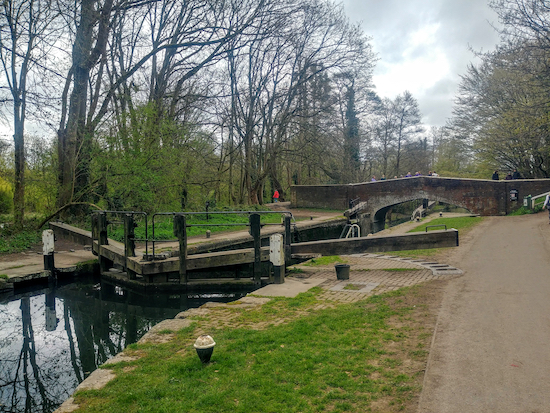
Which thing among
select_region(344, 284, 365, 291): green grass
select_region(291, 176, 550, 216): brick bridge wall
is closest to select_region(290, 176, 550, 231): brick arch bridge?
select_region(291, 176, 550, 216): brick bridge wall

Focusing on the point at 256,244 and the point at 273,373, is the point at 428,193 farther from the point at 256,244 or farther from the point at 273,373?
the point at 273,373

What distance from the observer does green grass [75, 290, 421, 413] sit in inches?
149

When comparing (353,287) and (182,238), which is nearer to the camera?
(353,287)

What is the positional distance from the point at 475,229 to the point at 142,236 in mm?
13607

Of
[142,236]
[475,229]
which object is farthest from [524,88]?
[142,236]

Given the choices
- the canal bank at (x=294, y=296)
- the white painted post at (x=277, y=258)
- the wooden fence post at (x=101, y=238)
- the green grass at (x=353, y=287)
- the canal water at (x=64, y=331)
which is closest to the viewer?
the canal bank at (x=294, y=296)

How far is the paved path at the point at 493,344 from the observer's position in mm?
3611

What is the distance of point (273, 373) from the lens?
433 centimetres

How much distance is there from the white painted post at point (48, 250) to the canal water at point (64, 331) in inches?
23.1

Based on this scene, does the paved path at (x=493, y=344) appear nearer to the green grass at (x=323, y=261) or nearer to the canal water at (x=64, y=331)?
the green grass at (x=323, y=261)

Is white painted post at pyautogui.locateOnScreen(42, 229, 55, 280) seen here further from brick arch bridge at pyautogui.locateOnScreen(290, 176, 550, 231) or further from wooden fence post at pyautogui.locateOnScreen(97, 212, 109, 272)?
brick arch bridge at pyautogui.locateOnScreen(290, 176, 550, 231)

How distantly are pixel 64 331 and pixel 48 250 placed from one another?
13.1ft

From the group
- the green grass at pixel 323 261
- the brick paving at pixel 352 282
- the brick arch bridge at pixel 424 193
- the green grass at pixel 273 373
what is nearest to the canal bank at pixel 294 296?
the brick paving at pixel 352 282

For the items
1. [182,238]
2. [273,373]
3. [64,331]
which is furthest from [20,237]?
[273,373]
